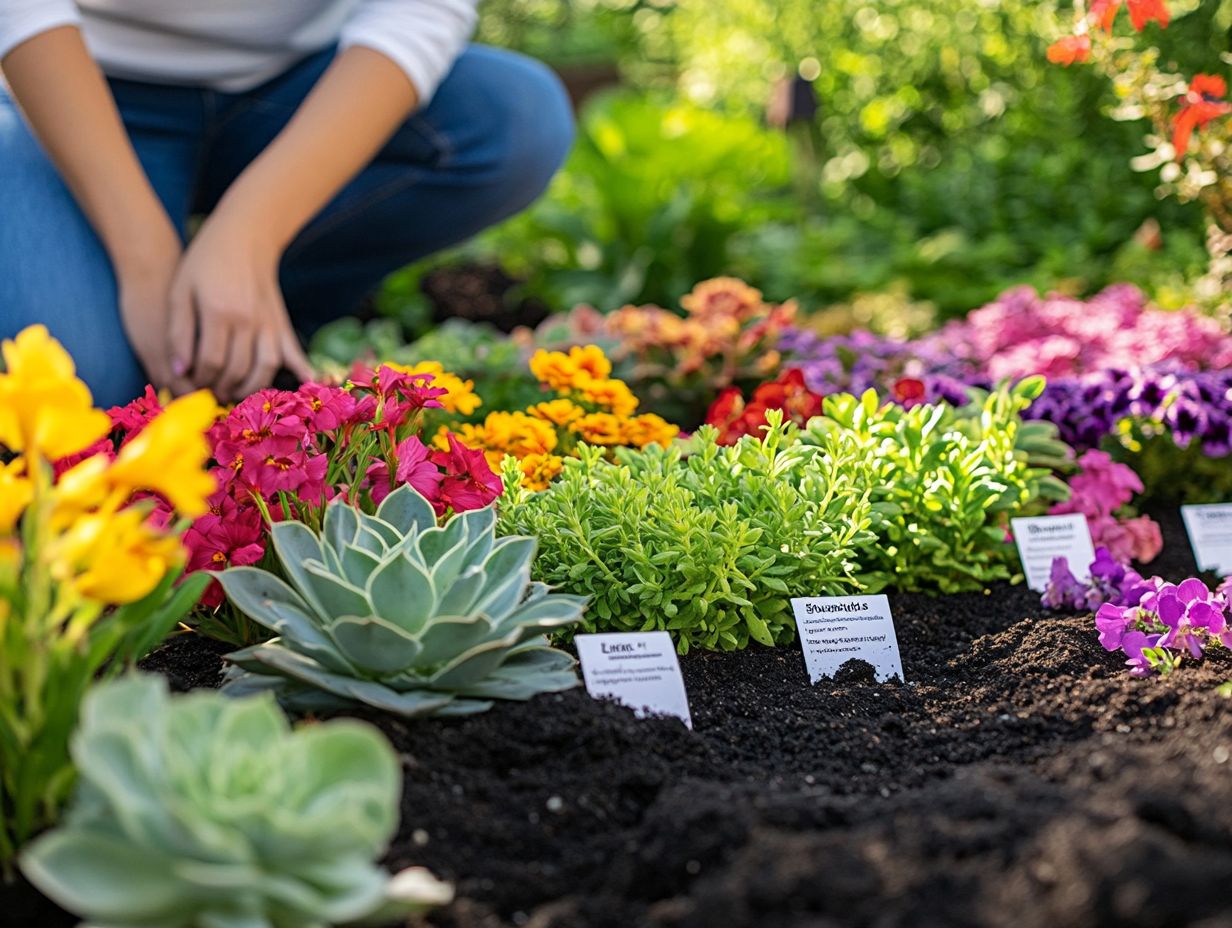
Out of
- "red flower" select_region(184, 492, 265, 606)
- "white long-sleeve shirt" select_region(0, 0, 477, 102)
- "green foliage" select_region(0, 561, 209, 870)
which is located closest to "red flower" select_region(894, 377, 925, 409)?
"white long-sleeve shirt" select_region(0, 0, 477, 102)

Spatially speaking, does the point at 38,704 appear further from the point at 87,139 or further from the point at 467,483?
the point at 87,139

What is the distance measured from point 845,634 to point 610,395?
2.33 ft

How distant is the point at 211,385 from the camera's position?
2.21 metres

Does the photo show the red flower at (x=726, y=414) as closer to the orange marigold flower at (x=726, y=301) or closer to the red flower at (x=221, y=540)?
the orange marigold flower at (x=726, y=301)

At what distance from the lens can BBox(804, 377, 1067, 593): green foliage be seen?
1.97 m

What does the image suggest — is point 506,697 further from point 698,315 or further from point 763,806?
point 698,315

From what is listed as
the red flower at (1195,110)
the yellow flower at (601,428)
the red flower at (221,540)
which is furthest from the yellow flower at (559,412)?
the red flower at (1195,110)

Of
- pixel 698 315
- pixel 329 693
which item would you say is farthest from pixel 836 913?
pixel 698 315

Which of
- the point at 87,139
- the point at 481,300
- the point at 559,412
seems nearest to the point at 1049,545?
the point at 559,412

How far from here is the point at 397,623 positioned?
4.35ft

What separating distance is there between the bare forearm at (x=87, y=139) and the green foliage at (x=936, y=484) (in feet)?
4.15

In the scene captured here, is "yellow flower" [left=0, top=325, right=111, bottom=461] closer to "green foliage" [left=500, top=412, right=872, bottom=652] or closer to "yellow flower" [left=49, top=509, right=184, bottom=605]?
"yellow flower" [left=49, top=509, right=184, bottom=605]

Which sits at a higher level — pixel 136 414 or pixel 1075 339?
pixel 136 414

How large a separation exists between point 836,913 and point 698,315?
231 centimetres
